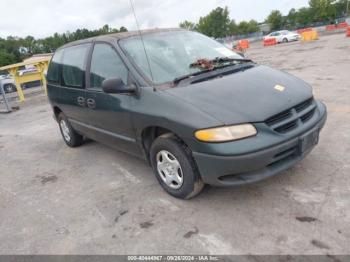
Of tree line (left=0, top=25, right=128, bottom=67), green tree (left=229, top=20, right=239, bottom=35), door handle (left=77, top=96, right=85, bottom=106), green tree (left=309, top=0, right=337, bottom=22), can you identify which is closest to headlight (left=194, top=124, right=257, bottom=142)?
door handle (left=77, top=96, right=85, bottom=106)

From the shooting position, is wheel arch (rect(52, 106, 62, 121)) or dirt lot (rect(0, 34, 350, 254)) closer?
dirt lot (rect(0, 34, 350, 254))

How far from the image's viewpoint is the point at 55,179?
181 inches

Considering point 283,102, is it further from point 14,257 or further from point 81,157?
point 81,157

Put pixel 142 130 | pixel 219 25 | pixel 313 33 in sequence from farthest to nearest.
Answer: pixel 219 25, pixel 313 33, pixel 142 130

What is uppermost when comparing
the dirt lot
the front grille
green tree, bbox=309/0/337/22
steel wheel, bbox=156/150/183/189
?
green tree, bbox=309/0/337/22

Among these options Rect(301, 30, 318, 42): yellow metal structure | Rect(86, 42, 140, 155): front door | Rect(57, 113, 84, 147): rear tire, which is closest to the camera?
Rect(86, 42, 140, 155): front door

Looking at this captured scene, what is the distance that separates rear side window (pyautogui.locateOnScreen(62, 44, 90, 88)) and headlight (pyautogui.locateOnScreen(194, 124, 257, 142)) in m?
2.45

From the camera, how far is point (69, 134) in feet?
18.9

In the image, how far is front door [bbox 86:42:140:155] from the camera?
12.2ft

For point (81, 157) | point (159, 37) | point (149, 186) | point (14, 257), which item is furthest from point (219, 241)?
point (81, 157)

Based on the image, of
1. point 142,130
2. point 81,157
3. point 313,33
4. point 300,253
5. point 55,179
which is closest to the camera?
point 300,253

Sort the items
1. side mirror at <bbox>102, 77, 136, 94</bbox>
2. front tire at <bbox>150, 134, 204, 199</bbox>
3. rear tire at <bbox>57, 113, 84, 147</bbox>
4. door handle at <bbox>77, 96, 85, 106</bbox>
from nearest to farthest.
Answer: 1. front tire at <bbox>150, 134, 204, 199</bbox>
2. side mirror at <bbox>102, 77, 136, 94</bbox>
3. door handle at <bbox>77, 96, 85, 106</bbox>
4. rear tire at <bbox>57, 113, 84, 147</bbox>

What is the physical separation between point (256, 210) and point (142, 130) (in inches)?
56.4

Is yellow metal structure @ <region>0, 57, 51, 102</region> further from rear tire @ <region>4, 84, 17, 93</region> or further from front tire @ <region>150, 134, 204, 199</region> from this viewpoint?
front tire @ <region>150, 134, 204, 199</region>
